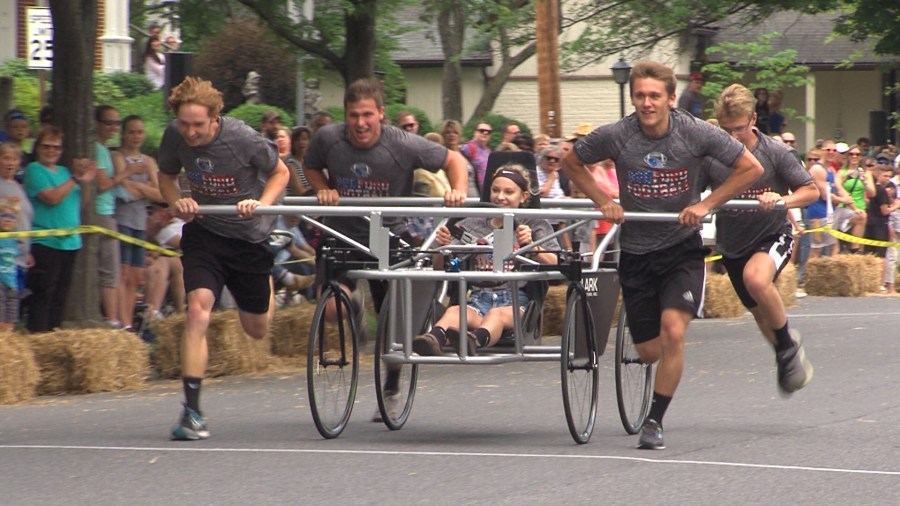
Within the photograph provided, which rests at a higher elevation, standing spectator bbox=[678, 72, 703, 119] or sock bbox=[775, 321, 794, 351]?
standing spectator bbox=[678, 72, 703, 119]

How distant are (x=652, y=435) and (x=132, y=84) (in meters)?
22.6

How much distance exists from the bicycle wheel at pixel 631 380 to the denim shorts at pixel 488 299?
2.08 ft

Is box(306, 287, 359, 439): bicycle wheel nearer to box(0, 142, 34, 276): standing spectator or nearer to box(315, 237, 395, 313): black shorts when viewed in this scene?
box(315, 237, 395, 313): black shorts

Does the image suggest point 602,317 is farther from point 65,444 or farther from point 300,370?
point 300,370

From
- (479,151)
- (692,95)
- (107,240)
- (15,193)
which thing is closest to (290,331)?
(107,240)

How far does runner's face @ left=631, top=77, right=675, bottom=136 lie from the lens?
8.19m

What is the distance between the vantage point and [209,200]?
29.4 ft

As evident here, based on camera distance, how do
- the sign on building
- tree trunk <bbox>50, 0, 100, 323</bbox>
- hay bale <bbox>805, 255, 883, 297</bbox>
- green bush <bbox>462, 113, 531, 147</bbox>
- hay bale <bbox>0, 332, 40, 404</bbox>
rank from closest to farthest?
hay bale <bbox>0, 332, 40, 404</bbox>, tree trunk <bbox>50, 0, 100, 323</bbox>, the sign on building, hay bale <bbox>805, 255, 883, 297</bbox>, green bush <bbox>462, 113, 531, 147</bbox>

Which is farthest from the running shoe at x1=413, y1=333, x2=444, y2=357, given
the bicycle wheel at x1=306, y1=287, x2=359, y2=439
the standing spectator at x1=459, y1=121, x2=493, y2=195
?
the standing spectator at x1=459, y1=121, x2=493, y2=195

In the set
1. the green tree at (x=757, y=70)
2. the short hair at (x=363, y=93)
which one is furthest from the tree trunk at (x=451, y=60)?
the short hair at (x=363, y=93)

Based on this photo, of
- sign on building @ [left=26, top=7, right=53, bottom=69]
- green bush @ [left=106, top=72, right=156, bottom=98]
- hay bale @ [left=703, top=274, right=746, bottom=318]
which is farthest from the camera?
green bush @ [left=106, top=72, right=156, bottom=98]

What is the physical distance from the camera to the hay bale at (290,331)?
12953 millimetres

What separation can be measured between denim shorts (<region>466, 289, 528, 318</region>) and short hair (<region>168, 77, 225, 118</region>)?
1780 mm

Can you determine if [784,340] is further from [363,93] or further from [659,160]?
[363,93]
